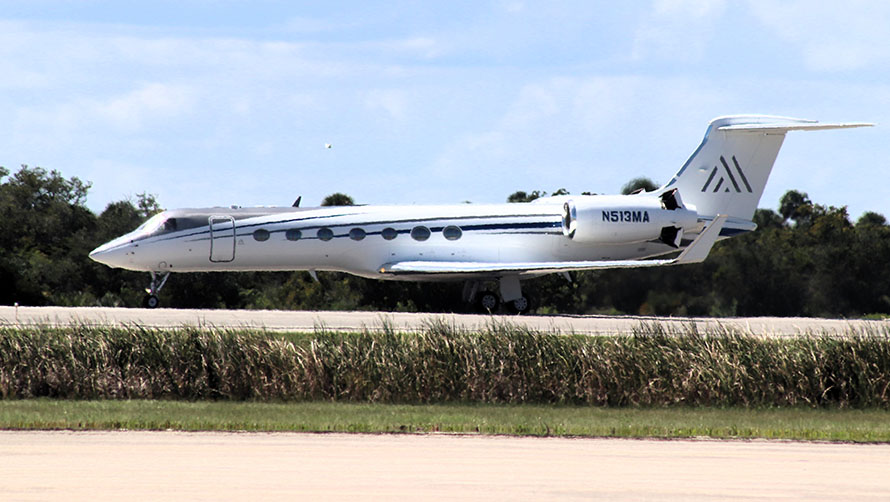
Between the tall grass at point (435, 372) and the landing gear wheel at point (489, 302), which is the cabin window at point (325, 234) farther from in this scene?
the tall grass at point (435, 372)

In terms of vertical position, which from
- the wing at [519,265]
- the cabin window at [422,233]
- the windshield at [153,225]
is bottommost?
the wing at [519,265]

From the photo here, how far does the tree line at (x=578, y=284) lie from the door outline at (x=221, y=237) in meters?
7.98

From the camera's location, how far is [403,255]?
3584 cm

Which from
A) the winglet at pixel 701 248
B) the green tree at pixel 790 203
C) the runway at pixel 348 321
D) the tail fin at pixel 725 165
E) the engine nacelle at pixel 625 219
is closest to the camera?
the runway at pixel 348 321

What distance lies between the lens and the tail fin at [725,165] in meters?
37.9

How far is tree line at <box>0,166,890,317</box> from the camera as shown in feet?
133

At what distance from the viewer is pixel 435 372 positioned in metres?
20.7

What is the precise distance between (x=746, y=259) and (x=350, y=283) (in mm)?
14912

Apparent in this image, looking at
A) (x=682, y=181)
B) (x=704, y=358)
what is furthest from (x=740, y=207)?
(x=704, y=358)

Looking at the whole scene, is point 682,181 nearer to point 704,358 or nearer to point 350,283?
point 350,283

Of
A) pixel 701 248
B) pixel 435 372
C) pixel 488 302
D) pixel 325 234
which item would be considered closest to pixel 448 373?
pixel 435 372

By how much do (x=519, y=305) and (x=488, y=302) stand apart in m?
0.99

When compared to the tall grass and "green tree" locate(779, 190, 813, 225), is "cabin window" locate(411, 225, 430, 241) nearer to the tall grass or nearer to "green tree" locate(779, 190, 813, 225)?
the tall grass

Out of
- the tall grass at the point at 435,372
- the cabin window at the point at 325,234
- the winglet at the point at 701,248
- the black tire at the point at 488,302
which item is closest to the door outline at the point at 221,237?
the cabin window at the point at 325,234
